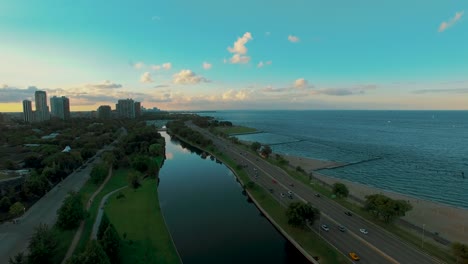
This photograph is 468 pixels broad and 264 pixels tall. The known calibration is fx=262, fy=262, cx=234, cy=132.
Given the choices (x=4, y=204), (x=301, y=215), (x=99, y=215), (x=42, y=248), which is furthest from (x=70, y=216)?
(x=301, y=215)

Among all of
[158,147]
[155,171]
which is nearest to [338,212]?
[155,171]

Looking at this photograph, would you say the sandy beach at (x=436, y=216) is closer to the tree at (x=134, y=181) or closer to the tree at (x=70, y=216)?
the tree at (x=134, y=181)

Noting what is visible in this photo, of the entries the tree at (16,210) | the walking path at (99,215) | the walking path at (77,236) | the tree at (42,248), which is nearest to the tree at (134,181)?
the walking path at (99,215)

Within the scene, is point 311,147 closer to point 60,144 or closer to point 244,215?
point 244,215

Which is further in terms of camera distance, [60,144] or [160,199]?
[60,144]

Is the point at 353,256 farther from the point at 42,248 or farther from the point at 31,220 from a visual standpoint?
the point at 31,220

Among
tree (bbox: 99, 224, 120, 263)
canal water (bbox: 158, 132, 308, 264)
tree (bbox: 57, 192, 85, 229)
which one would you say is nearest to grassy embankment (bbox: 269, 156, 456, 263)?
canal water (bbox: 158, 132, 308, 264)
